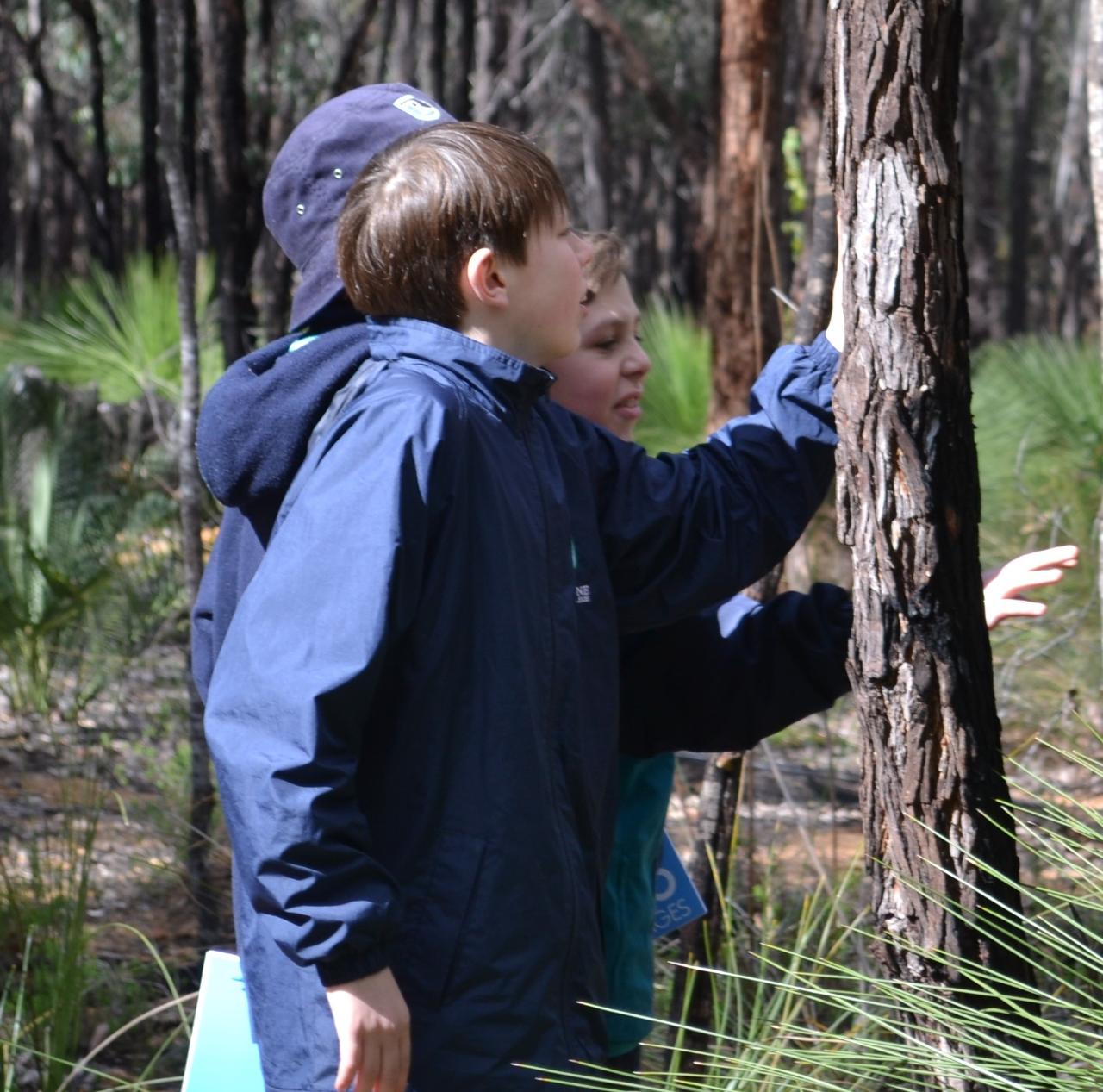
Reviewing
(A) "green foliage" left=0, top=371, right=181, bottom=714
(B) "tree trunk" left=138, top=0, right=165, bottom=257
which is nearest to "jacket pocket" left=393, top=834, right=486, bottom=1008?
(A) "green foliage" left=0, top=371, right=181, bottom=714

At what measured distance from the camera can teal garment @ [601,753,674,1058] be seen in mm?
1662

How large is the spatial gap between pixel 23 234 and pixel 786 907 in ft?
50.8

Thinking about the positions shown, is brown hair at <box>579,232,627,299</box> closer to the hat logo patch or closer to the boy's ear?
the hat logo patch

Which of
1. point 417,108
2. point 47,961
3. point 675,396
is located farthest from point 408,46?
point 417,108

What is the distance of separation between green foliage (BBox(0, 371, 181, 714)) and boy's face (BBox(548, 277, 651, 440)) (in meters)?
2.06

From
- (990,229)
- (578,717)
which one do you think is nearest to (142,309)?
(578,717)

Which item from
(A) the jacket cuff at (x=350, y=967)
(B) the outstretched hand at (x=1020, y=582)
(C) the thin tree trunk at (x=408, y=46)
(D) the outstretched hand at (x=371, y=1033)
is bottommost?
(D) the outstretched hand at (x=371, y=1033)

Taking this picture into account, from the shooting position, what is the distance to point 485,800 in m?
1.35

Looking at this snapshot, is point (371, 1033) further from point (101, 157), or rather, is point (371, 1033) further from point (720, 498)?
point (101, 157)

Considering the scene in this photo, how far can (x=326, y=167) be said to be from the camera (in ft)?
5.34

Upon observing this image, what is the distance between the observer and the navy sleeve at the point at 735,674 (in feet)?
5.84

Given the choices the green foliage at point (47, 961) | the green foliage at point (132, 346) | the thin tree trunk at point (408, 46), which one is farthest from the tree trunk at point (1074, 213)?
the green foliage at point (47, 961)

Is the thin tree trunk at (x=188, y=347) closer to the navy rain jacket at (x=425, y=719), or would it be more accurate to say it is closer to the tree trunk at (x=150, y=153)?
the navy rain jacket at (x=425, y=719)

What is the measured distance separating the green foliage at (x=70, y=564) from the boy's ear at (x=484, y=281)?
2439 mm
